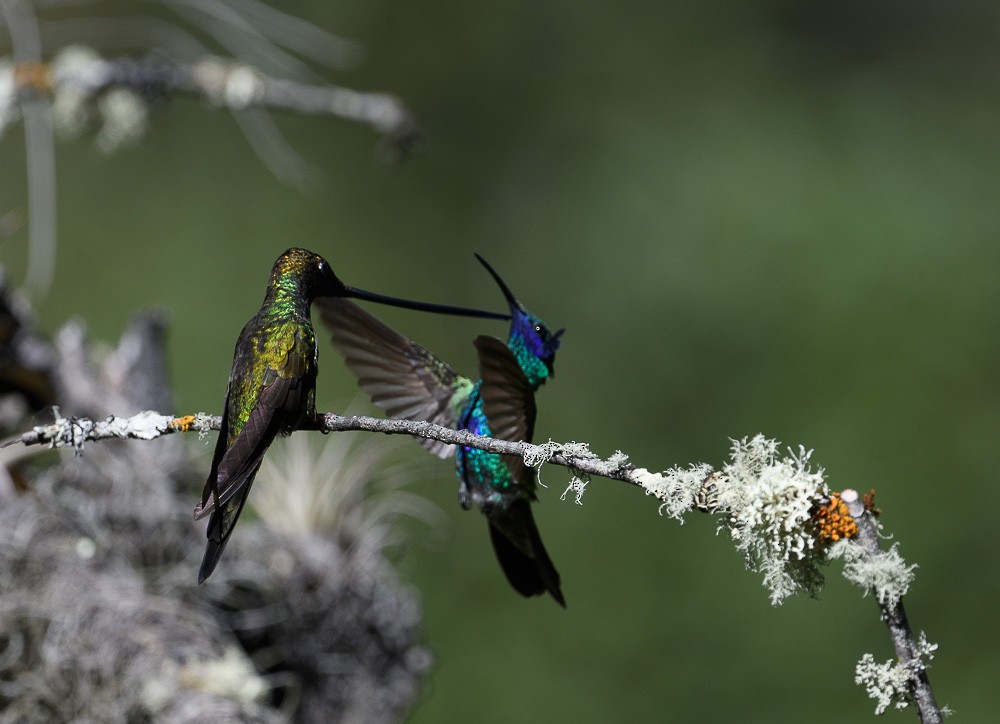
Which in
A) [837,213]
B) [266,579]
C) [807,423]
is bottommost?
[266,579]

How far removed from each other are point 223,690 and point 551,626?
2.72 meters

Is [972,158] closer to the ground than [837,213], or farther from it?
farther from it

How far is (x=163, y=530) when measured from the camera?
2.17 metres

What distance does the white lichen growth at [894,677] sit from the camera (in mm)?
828

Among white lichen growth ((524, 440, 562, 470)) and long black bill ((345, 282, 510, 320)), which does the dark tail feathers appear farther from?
white lichen growth ((524, 440, 562, 470))

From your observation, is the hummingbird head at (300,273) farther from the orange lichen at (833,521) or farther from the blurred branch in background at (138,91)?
the blurred branch in background at (138,91)

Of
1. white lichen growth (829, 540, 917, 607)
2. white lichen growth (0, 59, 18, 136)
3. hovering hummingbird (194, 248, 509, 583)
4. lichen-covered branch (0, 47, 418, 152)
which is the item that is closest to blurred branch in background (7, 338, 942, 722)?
white lichen growth (829, 540, 917, 607)

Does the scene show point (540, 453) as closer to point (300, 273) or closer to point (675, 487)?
point (675, 487)

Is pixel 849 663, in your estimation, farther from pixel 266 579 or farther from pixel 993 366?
pixel 266 579

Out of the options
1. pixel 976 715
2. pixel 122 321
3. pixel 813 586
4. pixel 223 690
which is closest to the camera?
pixel 813 586

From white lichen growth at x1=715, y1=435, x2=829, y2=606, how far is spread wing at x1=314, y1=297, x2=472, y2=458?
499 mm

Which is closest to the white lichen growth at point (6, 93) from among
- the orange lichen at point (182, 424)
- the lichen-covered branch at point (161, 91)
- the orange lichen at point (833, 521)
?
the lichen-covered branch at point (161, 91)

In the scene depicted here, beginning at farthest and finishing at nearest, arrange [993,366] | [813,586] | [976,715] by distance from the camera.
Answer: [993,366] < [976,715] < [813,586]

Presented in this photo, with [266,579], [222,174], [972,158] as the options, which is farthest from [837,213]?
[266,579]
